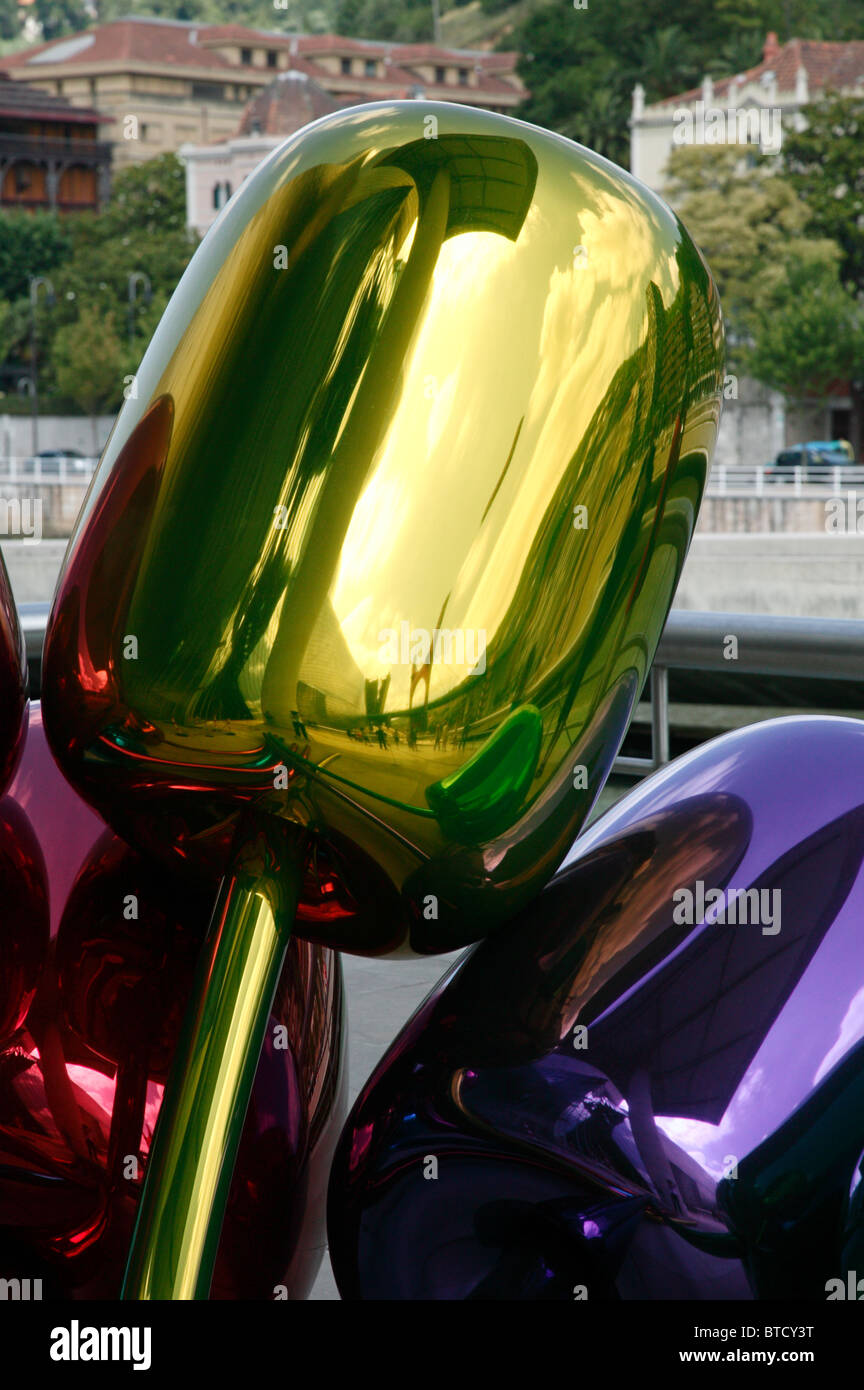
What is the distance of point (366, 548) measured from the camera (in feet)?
2.64

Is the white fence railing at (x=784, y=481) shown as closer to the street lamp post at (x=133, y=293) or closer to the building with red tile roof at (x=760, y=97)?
the building with red tile roof at (x=760, y=97)

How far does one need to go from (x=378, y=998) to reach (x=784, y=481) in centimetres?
3298

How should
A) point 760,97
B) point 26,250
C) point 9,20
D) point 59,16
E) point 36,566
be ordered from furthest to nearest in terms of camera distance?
1. point 59,16
2. point 9,20
3. point 26,250
4. point 760,97
5. point 36,566

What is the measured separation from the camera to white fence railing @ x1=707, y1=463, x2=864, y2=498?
3006cm

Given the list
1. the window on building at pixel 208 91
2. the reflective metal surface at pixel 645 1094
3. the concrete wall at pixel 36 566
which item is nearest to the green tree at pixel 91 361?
the window on building at pixel 208 91

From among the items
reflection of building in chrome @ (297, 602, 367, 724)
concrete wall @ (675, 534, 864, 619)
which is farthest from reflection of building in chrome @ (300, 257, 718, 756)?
concrete wall @ (675, 534, 864, 619)

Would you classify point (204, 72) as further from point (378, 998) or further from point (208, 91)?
point (378, 998)

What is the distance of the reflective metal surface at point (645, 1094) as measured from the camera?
929 millimetres

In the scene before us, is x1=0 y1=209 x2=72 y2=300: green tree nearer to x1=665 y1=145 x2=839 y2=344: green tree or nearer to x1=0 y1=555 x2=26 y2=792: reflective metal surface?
x1=665 y1=145 x2=839 y2=344: green tree

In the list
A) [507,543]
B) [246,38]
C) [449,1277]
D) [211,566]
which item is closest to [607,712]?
[507,543]

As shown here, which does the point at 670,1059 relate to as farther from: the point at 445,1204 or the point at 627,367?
the point at 627,367

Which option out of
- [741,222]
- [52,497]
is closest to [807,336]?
[741,222]
